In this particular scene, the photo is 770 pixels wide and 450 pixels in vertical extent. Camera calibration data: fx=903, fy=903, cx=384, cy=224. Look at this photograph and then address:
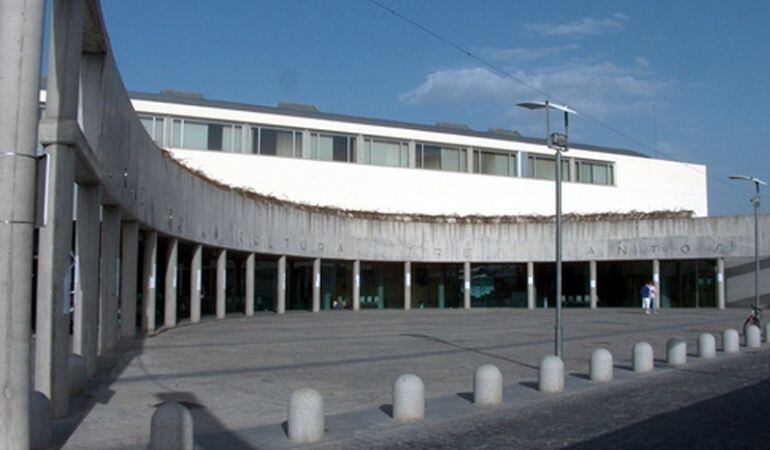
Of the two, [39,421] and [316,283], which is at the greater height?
[316,283]

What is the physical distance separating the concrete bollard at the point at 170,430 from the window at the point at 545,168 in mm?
53159

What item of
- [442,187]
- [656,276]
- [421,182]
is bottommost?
[656,276]

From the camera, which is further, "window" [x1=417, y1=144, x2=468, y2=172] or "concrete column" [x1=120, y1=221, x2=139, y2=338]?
"window" [x1=417, y1=144, x2=468, y2=172]

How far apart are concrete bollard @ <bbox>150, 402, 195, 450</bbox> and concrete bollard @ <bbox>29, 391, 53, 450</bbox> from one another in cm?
140

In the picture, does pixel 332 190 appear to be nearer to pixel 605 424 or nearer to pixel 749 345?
pixel 749 345

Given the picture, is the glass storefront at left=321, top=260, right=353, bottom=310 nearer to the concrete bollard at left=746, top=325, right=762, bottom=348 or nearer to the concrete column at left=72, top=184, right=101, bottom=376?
the concrete bollard at left=746, top=325, right=762, bottom=348

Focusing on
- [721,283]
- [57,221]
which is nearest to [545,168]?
[721,283]

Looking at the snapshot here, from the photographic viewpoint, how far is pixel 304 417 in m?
11.0

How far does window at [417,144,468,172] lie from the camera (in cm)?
5669

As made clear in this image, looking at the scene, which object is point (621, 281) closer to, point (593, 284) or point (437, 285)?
point (593, 284)

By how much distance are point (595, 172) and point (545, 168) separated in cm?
416

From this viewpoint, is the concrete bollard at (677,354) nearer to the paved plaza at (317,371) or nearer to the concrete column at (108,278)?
the paved plaza at (317,371)

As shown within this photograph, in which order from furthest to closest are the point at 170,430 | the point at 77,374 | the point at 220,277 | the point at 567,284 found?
the point at 567,284 < the point at 220,277 < the point at 77,374 < the point at 170,430

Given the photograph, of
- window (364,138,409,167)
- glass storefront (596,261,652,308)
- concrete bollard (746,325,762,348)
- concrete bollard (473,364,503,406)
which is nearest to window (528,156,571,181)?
glass storefront (596,261,652,308)
